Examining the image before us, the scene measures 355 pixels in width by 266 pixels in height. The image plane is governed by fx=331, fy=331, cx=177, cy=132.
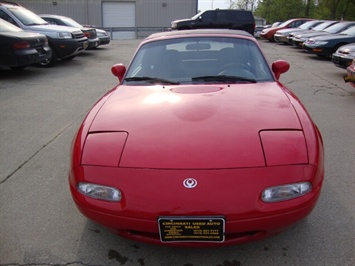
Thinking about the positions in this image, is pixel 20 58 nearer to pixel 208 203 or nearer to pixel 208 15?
pixel 208 203

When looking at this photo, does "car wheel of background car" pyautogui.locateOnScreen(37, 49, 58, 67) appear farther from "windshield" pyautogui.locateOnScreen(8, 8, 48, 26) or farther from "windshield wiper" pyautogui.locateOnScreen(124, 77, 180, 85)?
"windshield wiper" pyautogui.locateOnScreen(124, 77, 180, 85)

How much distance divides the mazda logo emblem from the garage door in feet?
94.7

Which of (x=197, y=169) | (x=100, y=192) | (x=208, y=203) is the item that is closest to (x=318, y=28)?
(x=197, y=169)

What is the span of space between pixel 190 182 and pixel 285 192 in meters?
0.57

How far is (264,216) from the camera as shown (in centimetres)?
189

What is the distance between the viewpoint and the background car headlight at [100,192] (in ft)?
6.48

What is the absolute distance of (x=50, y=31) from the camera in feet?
33.9

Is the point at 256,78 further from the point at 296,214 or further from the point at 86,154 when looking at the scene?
the point at 86,154

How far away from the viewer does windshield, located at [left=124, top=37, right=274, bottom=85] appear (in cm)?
320

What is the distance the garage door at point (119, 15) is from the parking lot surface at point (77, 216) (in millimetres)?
25396

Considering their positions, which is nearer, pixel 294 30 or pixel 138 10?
pixel 294 30

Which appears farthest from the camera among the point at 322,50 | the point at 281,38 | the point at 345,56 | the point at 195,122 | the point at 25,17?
the point at 281,38

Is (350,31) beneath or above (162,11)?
beneath

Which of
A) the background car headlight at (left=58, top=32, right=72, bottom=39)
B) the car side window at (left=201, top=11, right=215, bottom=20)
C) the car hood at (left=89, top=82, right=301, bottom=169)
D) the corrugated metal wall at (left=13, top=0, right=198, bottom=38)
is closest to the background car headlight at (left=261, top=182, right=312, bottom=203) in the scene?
the car hood at (left=89, top=82, right=301, bottom=169)
